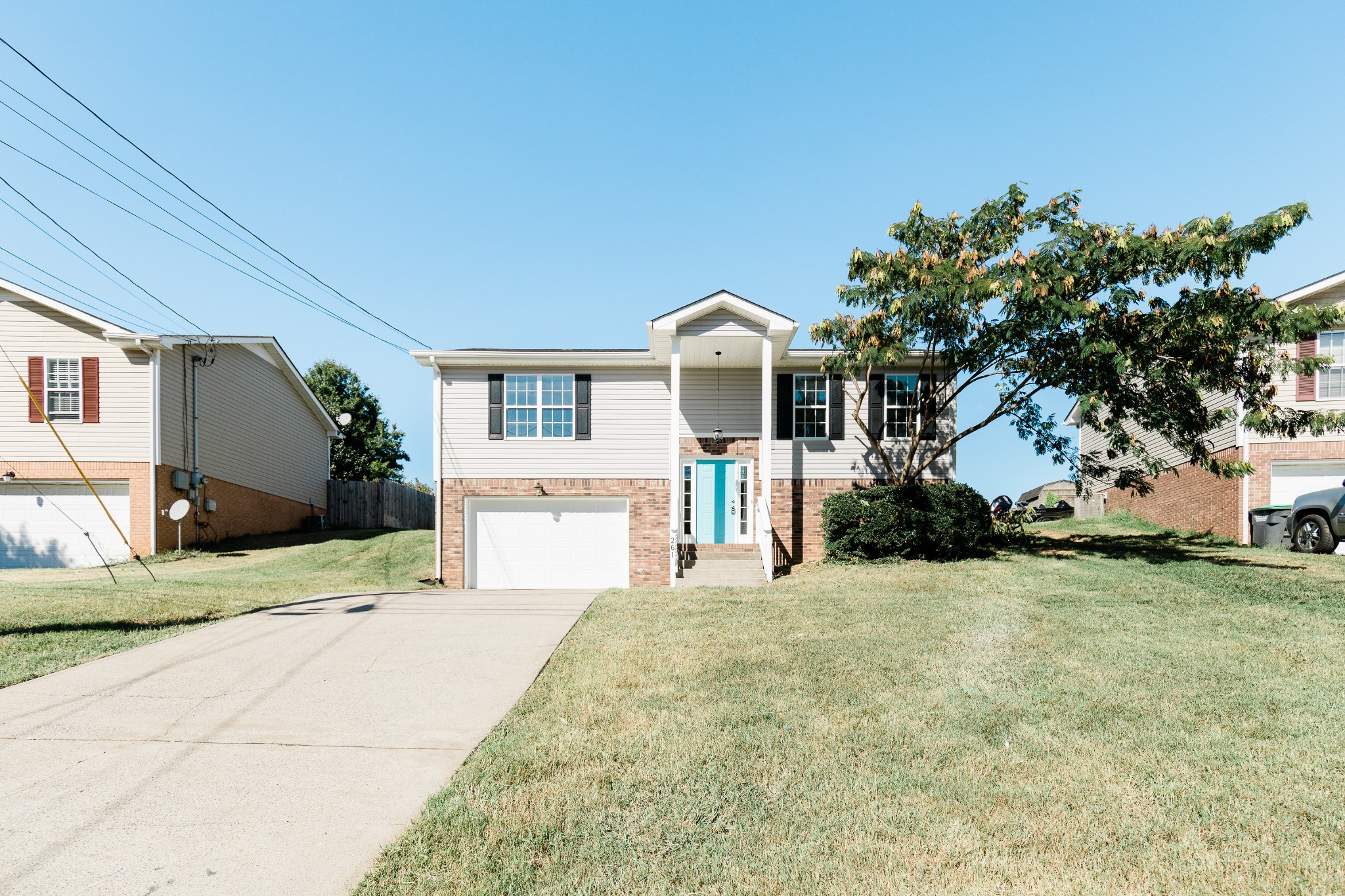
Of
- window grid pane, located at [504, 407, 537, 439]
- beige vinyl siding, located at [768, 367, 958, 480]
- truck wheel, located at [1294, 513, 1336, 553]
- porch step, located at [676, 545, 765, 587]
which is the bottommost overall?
porch step, located at [676, 545, 765, 587]

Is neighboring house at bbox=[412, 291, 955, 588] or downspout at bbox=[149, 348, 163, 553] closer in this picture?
neighboring house at bbox=[412, 291, 955, 588]

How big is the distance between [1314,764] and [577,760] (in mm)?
4539

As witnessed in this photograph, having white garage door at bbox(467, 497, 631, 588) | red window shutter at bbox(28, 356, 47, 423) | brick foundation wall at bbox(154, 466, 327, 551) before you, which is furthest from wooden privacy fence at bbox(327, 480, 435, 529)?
white garage door at bbox(467, 497, 631, 588)

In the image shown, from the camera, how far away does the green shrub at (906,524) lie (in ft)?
48.6

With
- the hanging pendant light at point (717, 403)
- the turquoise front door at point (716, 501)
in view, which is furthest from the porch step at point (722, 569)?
the hanging pendant light at point (717, 403)

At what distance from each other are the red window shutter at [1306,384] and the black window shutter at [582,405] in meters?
15.5

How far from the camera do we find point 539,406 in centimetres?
1753

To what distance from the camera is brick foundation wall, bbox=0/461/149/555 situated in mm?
19031

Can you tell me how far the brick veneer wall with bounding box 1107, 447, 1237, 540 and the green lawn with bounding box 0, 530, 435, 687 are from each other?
1813 centimetres

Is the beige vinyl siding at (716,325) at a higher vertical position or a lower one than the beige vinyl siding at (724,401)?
higher

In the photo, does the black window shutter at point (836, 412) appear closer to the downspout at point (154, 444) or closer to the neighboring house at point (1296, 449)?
the neighboring house at point (1296, 449)

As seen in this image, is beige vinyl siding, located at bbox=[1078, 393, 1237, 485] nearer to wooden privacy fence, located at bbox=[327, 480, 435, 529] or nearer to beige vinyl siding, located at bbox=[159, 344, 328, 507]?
beige vinyl siding, located at bbox=[159, 344, 328, 507]

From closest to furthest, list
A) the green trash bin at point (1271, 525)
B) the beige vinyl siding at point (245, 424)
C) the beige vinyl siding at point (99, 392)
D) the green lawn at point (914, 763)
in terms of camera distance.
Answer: the green lawn at point (914, 763) → the green trash bin at point (1271, 525) → the beige vinyl siding at point (99, 392) → the beige vinyl siding at point (245, 424)

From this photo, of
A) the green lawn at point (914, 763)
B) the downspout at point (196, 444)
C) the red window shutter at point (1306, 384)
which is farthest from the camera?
the downspout at point (196, 444)
